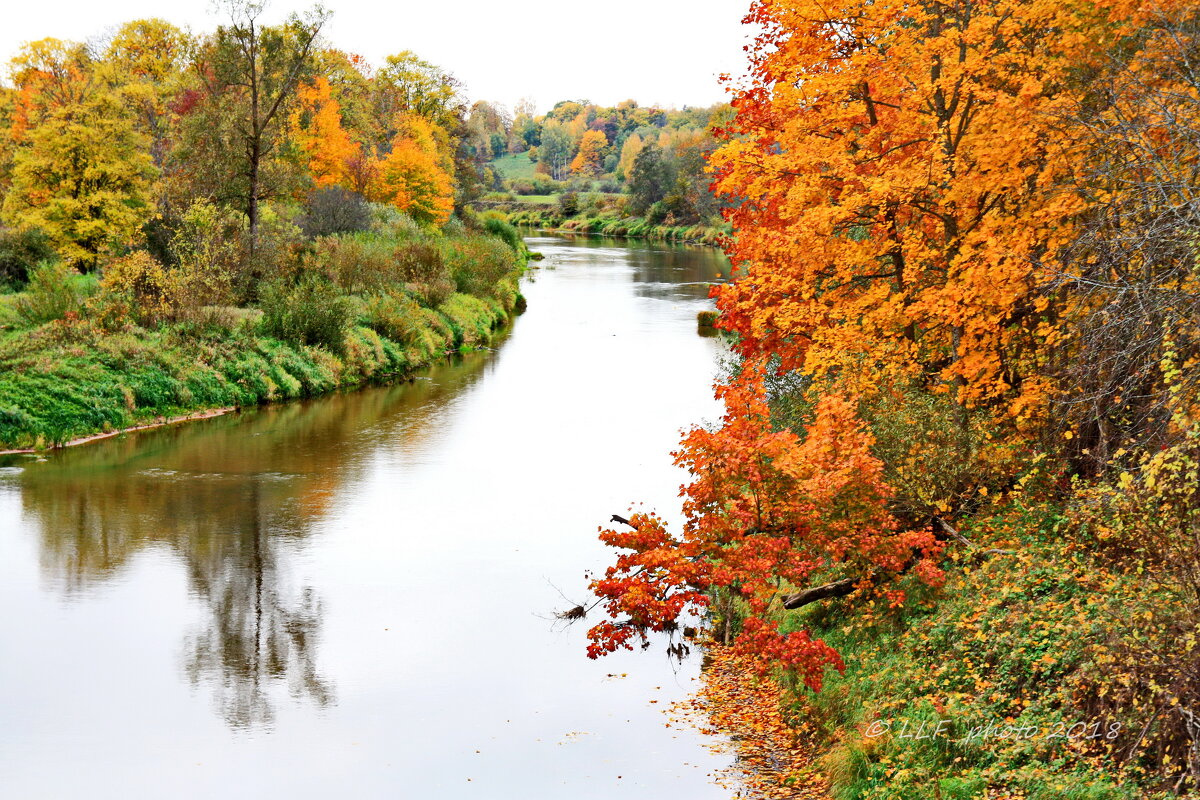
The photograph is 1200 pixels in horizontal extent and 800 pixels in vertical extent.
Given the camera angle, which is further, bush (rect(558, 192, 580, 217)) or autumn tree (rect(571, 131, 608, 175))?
autumn tree (rect(571, 131, 608, 175))

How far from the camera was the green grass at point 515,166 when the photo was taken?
176850 millimetres

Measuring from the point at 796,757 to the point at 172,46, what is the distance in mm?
73646

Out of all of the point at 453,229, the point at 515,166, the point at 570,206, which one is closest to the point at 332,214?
the point at 453,229

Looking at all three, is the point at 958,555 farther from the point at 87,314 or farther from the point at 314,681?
the point at 87,314

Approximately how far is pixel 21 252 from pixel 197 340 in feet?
40.9

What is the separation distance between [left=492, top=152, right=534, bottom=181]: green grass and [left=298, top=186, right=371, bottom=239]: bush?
130337mm

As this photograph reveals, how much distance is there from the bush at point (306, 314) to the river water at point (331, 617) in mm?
3932

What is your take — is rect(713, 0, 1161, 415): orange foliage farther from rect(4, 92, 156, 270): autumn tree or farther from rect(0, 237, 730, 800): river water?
rect(4, 92, 156, 270): autumn tree

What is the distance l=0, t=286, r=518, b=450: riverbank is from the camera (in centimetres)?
2211

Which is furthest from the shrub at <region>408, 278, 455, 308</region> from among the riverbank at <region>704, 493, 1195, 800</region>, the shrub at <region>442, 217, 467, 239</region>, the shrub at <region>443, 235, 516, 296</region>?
the riverbank at <region>704, 493, 1195, 800</region>

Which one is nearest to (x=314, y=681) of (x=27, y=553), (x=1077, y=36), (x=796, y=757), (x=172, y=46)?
(x=796, y=757)

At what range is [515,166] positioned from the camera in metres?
187

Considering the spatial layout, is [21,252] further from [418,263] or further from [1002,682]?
[1002,682]

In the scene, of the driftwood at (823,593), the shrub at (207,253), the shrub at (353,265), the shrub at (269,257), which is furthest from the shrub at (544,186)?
the driftwood at (823,593)
